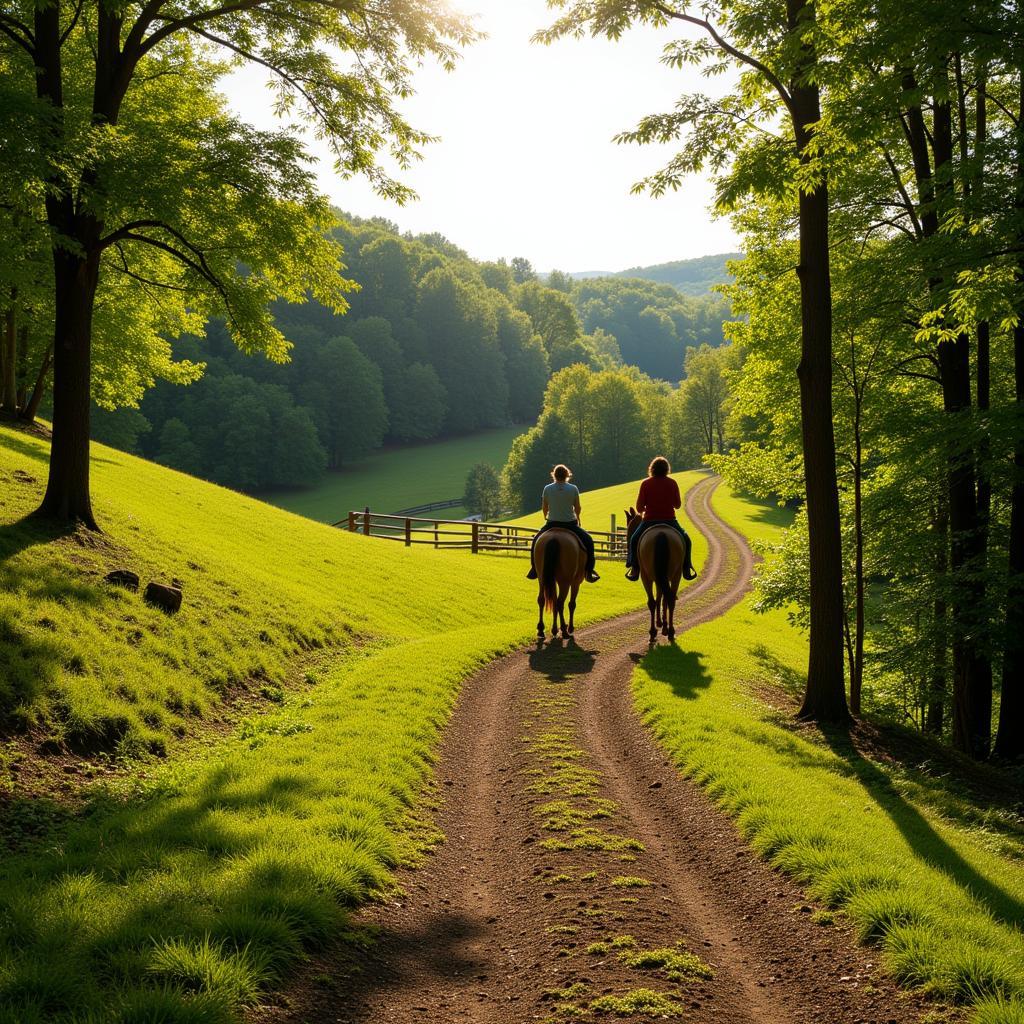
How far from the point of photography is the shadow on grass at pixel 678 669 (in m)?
12.2

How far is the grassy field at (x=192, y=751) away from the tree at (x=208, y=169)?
310 centimetres

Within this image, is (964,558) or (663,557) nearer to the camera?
(964,558)

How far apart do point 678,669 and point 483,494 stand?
69.9 meters

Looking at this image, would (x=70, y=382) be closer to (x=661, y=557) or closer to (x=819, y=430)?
(x=661, y=557)

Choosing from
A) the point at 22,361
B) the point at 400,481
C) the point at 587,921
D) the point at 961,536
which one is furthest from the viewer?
the point at 400,481

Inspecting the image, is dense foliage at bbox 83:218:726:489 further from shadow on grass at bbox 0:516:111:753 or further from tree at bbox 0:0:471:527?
shadow on grass at bbox 0:516:111:753

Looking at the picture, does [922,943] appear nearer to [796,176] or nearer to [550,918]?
[550,918]

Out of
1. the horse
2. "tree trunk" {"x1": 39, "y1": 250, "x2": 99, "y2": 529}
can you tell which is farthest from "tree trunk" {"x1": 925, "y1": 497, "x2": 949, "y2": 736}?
"tree trunk" {"x1": 39, "y1": 250, "x2": 99, "y2": 529}

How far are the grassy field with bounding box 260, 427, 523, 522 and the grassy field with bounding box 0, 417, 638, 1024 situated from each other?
58.8 meters

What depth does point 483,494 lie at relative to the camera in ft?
272

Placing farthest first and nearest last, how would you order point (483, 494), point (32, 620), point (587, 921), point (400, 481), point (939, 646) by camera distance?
point (400, 481) → point (483, 494) → point (939, 646) → point (32, 620) → point (587, 921)

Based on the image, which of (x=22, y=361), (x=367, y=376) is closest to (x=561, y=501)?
(x=22, y=361)

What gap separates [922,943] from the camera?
459 centimetres

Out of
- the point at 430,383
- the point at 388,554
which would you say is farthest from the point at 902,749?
the point at 430,383
